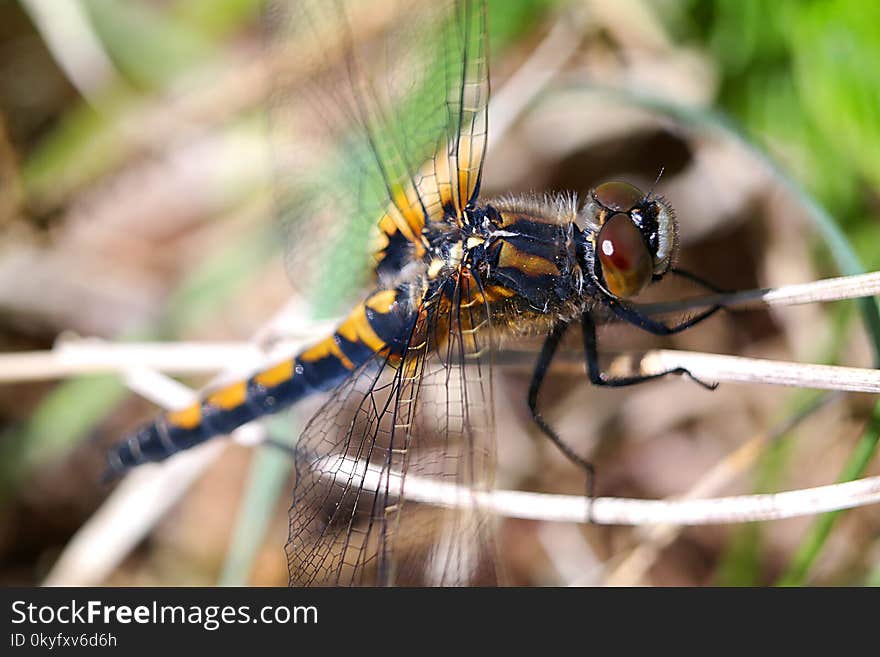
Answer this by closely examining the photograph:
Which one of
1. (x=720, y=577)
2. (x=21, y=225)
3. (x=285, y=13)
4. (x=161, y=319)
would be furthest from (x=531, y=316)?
(x=21, y=225)

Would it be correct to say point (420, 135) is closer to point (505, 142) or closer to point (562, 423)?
point (505, 142)

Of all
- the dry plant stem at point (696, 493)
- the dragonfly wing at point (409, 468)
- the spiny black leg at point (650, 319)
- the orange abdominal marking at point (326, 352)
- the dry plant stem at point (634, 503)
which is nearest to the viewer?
the dry plant stem at point (634, 503)

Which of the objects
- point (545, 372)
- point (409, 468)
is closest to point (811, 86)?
point (545, 372)

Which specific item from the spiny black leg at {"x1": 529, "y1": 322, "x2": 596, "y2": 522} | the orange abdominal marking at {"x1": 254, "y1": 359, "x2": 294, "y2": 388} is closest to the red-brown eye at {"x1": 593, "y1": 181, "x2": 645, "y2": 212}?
the spiny black leg at {"x1": 529, "y1": 322, "x2": 596, "y2": 522}

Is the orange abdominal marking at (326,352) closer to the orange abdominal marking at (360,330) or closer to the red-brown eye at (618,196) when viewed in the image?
the orange abdominal marking at (360,330)

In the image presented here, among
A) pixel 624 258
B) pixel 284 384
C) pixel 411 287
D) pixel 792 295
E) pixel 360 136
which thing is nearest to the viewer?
pixel 792 295

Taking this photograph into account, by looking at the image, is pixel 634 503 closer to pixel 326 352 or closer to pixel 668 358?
pixel 668 358

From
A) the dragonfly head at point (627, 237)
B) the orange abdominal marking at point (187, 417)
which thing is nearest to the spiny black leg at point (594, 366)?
the dragonfly head at point (627, 237)
